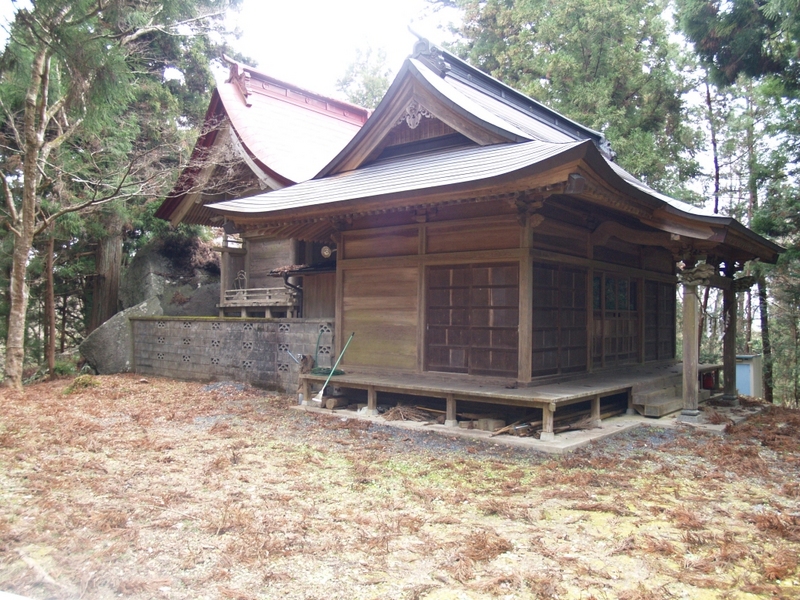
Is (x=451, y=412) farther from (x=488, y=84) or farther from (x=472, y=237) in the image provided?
(x=488, y=84)

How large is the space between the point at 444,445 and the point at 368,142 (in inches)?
215

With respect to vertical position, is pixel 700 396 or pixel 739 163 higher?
pixel 739 163

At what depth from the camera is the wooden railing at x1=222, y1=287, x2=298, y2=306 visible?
13570 mm

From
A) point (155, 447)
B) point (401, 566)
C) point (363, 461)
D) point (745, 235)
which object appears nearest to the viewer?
point (401, 566)

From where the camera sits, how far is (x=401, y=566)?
141 inches

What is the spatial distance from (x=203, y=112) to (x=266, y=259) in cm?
592

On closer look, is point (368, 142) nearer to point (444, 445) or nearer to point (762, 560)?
point (444, 445)

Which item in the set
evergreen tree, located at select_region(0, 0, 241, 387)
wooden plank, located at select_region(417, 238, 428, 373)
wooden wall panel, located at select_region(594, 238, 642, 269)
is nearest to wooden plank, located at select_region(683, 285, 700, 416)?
wooden wall panel, located at select_region(594, 238, 642, 269)

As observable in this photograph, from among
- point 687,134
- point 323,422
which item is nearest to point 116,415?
point 323,422

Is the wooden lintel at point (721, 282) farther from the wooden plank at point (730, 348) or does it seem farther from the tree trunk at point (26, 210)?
the tree trunk at point (26, 210)

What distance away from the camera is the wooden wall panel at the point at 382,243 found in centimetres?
899

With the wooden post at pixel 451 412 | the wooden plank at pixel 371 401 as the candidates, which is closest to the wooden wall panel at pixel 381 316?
the wooden plank at pixel 371 401

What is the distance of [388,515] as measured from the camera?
14.7 feet

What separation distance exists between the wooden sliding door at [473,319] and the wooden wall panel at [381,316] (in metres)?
0.33
